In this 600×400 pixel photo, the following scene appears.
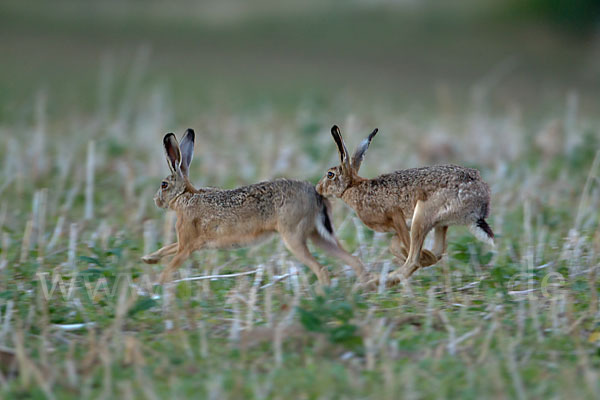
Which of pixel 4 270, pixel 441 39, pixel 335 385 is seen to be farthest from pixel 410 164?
pixel 441 39

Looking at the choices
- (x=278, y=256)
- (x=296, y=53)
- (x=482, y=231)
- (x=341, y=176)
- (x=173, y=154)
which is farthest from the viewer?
(x=296, y=53)

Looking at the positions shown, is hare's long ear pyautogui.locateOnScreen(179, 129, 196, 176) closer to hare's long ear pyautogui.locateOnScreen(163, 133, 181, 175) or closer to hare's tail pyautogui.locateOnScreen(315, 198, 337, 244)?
hare's long ear pyautogui.locateOnScreen(163, 133, 181, 175)

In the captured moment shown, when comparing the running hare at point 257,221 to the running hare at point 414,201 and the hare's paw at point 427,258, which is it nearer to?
the running hare at point 414,201

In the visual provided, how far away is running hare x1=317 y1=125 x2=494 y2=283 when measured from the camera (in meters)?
6.19

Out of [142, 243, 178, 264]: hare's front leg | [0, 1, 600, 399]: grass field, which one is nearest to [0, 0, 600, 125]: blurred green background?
[0, 1, 600, 399]: grass field

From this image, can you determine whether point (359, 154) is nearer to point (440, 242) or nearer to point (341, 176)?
point (341, 176)

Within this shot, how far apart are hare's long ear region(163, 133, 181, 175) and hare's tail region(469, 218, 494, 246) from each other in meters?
2.53

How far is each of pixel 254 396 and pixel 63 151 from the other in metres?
7.09

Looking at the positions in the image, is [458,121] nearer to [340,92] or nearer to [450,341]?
[340,92]

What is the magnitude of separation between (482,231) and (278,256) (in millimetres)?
1863

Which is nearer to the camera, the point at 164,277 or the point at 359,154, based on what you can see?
the point at 164,277

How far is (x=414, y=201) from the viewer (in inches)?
252

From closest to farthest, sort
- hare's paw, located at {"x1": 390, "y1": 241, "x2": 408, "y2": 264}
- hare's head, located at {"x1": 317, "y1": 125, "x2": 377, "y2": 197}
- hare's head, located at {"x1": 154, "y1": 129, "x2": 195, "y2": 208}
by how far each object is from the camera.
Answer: hare's paw, located at {"x1": 390, "y1": 241, "x2": 408, "y2": 264} → hare's head, located at {"x1": 317, "y1": 125, "x2": 377, "y2": 197} → hare's head, located at {"x1": 154, "y1": 129, "x2": 195, "y2": 208}

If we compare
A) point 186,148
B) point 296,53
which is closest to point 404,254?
point 186,148
